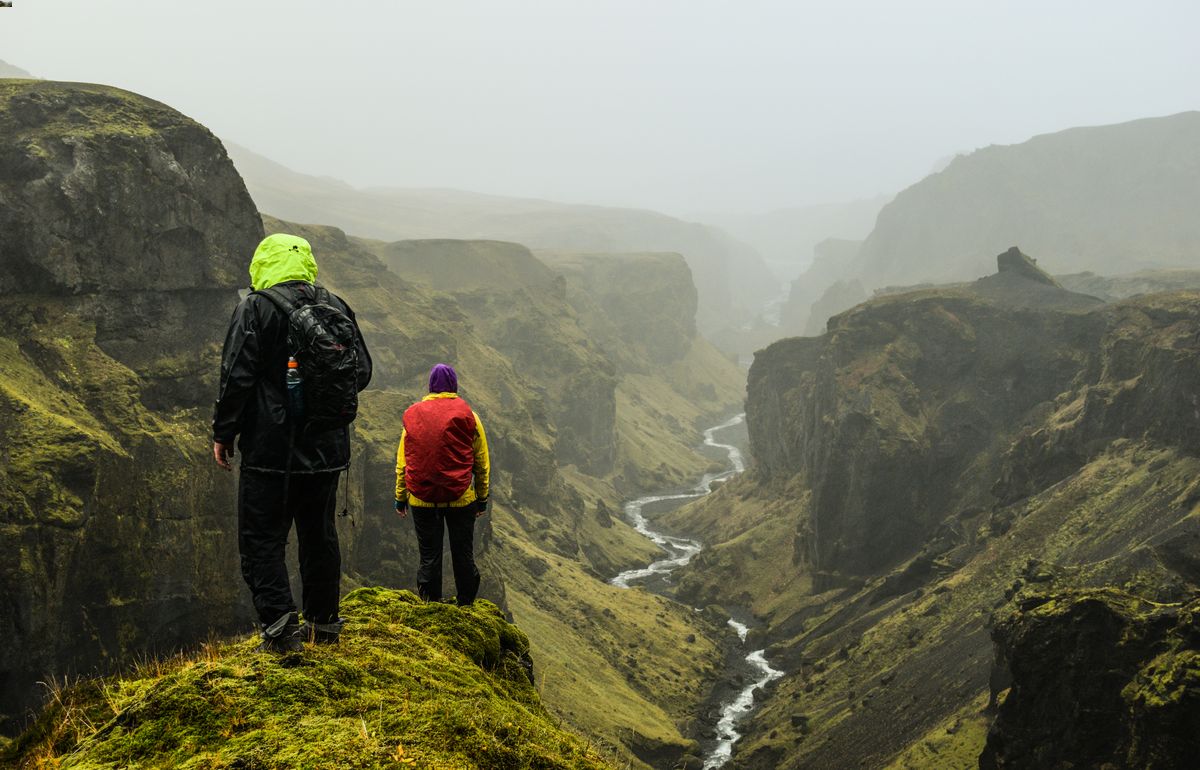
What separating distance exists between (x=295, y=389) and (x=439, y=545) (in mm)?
3800

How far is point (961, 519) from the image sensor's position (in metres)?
70.8

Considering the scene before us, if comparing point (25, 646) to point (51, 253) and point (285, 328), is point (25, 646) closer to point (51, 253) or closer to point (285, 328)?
point (51, 253)

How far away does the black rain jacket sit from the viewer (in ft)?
25.7

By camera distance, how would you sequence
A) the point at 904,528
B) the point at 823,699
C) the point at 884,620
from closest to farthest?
1. the point at 823,699
2. the point at 884,620
3. the point at 904,528

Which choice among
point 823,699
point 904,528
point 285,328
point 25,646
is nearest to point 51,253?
point 25,646

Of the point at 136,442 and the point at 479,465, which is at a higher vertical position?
the point at 479,465

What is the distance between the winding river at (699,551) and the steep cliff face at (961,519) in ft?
6.56

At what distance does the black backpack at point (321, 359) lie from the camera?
7969mm

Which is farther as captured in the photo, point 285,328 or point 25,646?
Result: point 25,646

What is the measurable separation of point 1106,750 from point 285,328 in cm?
3657

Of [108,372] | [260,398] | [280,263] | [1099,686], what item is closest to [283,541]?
[260,398]

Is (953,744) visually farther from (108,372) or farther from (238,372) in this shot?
(238,372)

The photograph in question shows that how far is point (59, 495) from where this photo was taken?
25.7 m

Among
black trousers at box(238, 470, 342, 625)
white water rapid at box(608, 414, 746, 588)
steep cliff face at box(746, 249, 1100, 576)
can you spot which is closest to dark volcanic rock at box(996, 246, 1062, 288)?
steep cliff face at box(746, 249, 1100, 576)
